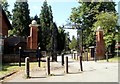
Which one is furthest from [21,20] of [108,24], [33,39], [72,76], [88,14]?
[72,76]

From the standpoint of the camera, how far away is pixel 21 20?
328ft

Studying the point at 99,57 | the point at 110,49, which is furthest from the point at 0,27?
the point at 110,49

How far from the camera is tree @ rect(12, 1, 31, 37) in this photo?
9912cm

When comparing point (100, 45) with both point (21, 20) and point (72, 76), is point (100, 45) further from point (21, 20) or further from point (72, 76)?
point (21, 20)

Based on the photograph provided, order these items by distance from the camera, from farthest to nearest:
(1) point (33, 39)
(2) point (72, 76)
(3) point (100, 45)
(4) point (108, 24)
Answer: (4) point (108, 24) < (3) point (100, 45) < (1) point (33, 39) < (2) point (72, 76)

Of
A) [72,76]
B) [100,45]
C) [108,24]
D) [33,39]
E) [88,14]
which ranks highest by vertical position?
[88,14]

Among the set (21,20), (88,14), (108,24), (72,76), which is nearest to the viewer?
(72,76)

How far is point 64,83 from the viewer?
15.4 meters

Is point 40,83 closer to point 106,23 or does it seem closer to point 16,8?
point 106,23

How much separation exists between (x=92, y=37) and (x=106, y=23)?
296 inches

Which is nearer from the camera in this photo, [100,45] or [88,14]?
[100,45]

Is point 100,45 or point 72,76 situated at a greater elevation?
point 100,45

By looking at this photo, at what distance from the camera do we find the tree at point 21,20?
325ft

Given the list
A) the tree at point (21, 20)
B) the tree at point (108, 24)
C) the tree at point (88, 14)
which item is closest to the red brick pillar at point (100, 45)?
the tree at point (108, 24)
